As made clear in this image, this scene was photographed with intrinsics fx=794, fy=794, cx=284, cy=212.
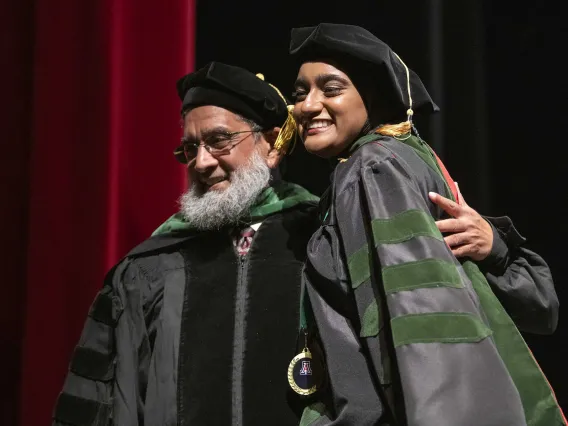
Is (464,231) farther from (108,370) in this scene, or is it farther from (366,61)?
(108,370)

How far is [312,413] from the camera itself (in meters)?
1.61

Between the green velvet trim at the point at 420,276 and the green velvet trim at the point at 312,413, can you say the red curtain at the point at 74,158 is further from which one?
the green velvet trim at the point at 420,276

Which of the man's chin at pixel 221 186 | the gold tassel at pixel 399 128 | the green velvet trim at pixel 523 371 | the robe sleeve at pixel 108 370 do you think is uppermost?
the gold tassel at pixel 399 128

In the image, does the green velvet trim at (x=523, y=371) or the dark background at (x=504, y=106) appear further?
the dark background at (x=504, y=106)

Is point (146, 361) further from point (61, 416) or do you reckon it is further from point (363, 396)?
point (363, 396)

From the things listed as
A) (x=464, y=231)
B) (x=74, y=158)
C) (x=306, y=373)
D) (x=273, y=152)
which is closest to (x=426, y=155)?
(x=464, y=231)

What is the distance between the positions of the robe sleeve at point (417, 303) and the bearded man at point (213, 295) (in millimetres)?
434

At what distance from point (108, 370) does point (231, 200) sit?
21.3 inches

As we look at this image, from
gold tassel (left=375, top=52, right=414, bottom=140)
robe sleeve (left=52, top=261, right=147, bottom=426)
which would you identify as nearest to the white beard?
robe sleeve (left=52, top=261, right=147, bottom=426)

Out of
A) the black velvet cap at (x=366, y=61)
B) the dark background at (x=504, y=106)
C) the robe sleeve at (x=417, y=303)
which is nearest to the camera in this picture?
the robe sleeve at (x=417, y=303)

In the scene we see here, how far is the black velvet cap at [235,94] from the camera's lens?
7.20ft

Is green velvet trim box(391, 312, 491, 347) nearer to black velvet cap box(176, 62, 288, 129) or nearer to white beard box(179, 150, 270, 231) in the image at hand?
white beard box(179, 150, 270, 231)

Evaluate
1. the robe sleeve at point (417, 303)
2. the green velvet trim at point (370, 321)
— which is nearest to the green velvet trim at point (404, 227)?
the robe sleeve at point (417, 303)

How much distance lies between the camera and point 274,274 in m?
2.04
